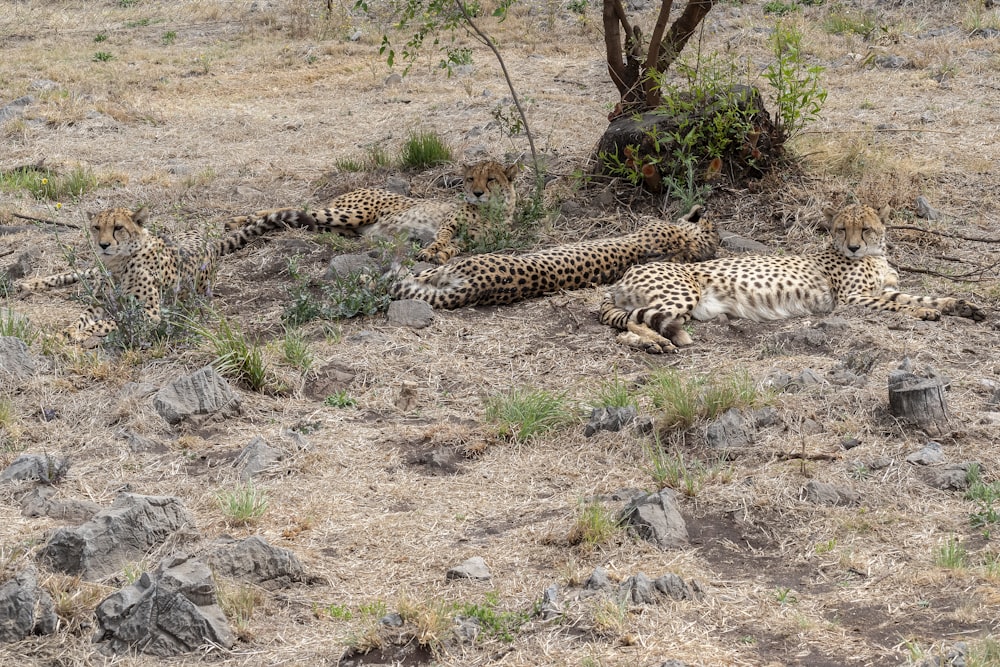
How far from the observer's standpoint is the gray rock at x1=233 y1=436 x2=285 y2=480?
516cm

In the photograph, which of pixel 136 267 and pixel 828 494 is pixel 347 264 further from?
pixel 828 494

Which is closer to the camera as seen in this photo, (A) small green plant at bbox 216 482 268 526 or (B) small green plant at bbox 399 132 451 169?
(A) small green plant at bbox 216 482 268 526

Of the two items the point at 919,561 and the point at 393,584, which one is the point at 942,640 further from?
the point at 393,584

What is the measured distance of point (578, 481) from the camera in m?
5.05

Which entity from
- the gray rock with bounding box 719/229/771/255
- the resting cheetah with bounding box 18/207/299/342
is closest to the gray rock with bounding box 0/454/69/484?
the resting cheetah with bounding box 18/207/299/342

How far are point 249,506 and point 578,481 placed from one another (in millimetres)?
1396

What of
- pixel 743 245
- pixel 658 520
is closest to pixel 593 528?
pixel 658 520

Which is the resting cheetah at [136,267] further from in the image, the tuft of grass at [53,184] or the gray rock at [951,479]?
the gray rock at [951,479]

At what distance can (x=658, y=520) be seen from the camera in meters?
4.41

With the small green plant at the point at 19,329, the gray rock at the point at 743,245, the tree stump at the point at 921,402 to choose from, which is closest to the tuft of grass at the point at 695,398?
the tree stump at the point at 921,402

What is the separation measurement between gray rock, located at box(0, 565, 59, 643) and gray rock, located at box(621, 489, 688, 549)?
2064 mm

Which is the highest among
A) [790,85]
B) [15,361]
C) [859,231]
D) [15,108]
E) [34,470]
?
[790,85]

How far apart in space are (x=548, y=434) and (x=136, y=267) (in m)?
3.35

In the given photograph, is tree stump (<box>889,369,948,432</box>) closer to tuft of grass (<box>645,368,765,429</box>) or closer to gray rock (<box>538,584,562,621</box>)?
tuft of grass (<box>645,368,765,429</box>)
